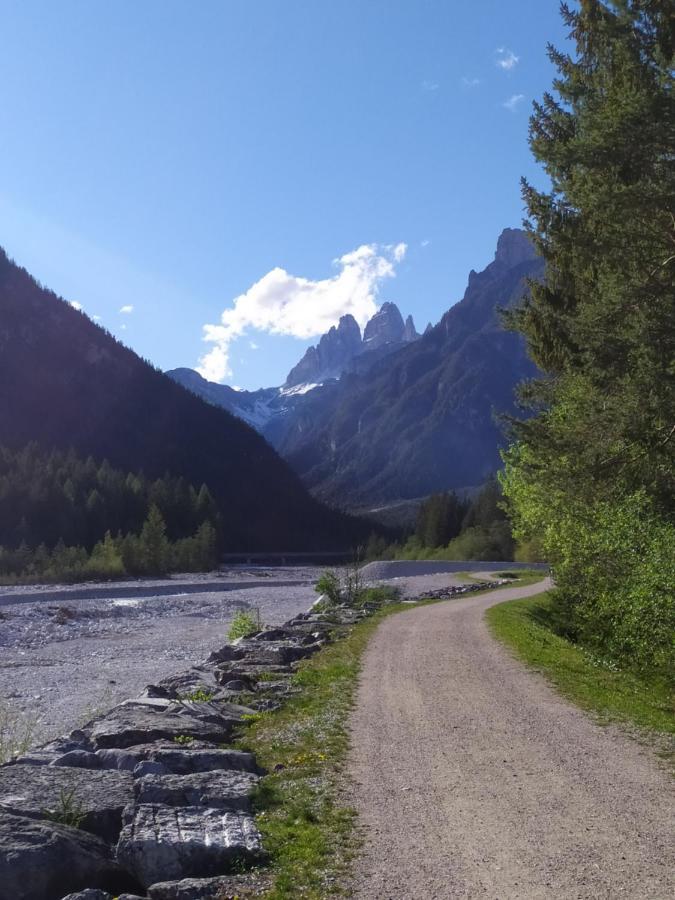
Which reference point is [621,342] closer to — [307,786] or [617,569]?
[617,569]

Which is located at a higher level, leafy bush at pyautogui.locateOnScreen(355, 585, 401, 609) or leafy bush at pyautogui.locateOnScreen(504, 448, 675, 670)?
leafy bush at pyautogui.locateOnScreen(504, 448, 675, 670)

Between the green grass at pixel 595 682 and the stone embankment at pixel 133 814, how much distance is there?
605cm

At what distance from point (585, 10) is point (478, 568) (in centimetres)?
5516

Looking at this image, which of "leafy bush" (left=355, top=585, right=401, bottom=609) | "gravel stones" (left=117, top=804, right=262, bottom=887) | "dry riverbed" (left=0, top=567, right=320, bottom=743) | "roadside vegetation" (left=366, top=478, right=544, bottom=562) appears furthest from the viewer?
"roadside vegetation" (left=366, top=478, right=544, bottom=562)

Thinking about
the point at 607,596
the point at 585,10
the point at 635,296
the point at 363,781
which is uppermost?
the point at 585,10

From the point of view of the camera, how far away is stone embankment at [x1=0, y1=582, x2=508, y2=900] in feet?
20.0

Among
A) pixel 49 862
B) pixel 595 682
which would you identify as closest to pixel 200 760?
pixel 49 862

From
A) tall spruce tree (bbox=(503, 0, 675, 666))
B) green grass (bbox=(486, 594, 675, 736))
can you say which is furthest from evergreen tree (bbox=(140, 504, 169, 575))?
tall spruce tree (bbox=(503, 0, 675, 666))

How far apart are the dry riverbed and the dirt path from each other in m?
7.72

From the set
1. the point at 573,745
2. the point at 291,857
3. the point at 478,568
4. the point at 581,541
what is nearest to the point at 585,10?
the point at 581,541

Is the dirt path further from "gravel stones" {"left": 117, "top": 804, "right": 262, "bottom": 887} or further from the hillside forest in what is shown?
the hillside forest

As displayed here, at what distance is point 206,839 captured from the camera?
671 centimetres

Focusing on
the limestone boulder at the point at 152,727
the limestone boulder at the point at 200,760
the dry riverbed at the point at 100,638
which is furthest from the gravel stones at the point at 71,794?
the dry riverbed at the point at 100,638

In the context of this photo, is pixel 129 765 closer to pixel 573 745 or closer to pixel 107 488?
pixel 573 745
